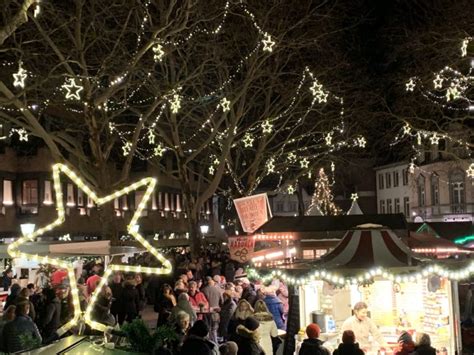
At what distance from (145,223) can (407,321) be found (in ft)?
127

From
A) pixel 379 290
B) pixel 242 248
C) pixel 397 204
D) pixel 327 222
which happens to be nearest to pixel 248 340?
pixel 379 290

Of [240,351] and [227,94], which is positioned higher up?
[227,94]

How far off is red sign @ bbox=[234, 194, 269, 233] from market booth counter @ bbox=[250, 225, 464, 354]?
7.51m

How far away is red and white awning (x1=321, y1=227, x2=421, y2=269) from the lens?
11.1 m

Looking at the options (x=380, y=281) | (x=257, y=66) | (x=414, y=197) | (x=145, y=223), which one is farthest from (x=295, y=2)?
(x=414, y=197)

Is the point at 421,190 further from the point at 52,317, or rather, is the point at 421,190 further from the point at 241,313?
the point at 52,317

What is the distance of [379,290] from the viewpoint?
1273 cm

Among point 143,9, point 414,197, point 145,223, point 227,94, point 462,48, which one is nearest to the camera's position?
point 462,48

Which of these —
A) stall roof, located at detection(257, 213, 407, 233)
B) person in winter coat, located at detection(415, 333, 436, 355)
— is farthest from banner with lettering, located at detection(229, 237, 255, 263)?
person in winter coat, located at detection(415, 333, 436, 355)

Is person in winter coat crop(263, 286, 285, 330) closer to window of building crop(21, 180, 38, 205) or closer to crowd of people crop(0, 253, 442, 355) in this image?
crowd of people crop(0, 253, 442, 355)

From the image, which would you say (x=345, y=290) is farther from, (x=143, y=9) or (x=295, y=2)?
(x=295, y=2)

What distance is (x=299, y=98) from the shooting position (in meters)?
28.7

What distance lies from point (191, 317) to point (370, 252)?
3.51 m

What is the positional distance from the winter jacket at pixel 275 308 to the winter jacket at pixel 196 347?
614cm
